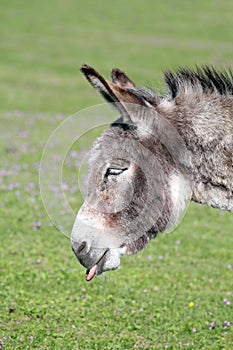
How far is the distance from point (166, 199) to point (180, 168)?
0.28 meters

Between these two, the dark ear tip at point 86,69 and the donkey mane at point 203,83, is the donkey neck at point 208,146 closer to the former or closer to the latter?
the donkey mane at point 203,83

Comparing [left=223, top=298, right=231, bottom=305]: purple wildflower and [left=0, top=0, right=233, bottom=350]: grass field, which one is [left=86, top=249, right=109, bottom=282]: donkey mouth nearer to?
[left=0, top=0, right=233, bottom=350]: grass field

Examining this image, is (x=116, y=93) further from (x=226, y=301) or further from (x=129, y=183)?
(x=226, y=301)

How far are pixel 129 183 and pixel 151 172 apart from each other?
0.65 ft

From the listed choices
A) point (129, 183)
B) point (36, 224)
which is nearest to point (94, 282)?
point (36, 224)

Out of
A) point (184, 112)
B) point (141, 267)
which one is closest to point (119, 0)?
point (141, 267)

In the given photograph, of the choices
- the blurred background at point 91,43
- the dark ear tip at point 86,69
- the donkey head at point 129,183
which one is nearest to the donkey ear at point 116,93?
the dark ear tip at point 86,69

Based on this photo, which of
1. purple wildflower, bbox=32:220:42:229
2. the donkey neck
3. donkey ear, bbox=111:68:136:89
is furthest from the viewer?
purple wildflower, bbox=32:220:42:229

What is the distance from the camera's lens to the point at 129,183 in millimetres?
5199

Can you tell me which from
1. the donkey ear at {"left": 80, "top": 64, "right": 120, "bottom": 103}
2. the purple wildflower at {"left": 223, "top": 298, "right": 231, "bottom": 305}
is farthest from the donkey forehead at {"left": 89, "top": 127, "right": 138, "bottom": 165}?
the purple wildflower at {"left": 223, "top": 298, "right": 231, "bottom": 305}

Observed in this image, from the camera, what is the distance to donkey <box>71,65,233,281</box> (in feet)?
17.0

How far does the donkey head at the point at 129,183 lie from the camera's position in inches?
203

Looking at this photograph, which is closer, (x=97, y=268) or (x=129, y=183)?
→ (x=129, y=183)

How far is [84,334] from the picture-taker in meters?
7.09
